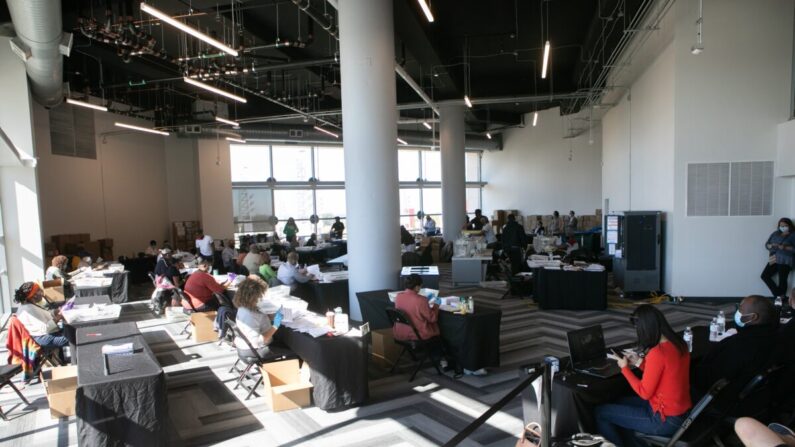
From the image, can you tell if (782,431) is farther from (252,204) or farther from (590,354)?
(252,204)

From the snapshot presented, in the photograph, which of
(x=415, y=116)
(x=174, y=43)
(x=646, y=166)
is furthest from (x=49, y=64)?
(x=415, y=116)

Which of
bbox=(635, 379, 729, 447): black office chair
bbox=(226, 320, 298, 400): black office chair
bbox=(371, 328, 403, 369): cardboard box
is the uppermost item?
bbox=(635, 379, 729, 447): black office chair

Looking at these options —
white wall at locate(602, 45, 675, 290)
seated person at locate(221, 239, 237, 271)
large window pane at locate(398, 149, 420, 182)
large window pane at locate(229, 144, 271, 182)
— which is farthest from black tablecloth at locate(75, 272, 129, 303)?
large window pane at locate(398, 149, 420, 182)

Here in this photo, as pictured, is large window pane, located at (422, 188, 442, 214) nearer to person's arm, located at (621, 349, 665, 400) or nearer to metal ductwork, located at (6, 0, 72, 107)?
metal ductwork, located at (6, 0, 72, 107)

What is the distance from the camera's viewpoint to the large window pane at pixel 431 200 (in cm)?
2503

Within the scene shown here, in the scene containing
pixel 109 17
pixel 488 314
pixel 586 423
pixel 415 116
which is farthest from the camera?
pixel 415 116

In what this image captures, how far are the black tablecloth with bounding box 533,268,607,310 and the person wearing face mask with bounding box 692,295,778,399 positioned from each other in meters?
5.06

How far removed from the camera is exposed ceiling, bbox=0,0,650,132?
29.2 ft

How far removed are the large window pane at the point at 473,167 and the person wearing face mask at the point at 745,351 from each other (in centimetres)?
2243

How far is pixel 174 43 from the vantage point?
1227cm

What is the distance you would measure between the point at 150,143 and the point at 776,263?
17.0m

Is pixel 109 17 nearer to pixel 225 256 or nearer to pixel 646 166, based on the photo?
pixel 225 256

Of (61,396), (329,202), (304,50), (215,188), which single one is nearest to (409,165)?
(329,202)

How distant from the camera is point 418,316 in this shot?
514 cm
